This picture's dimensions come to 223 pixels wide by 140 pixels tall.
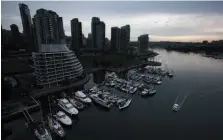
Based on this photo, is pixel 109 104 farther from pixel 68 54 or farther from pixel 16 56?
pixel 16 56

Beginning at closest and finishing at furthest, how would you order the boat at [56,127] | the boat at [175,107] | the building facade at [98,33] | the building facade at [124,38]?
the boat at [56,127] < the boat at [175,107] < the building facade at [124,38] < the building facade at [98,33]

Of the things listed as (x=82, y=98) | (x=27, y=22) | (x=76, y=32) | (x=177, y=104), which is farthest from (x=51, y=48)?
(x=76, y=32)

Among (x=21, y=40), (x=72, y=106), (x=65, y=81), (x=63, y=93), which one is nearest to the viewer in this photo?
(x=72, y=106)

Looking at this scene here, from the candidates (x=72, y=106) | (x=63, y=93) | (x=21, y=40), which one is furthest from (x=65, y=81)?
(x=21, y=40)

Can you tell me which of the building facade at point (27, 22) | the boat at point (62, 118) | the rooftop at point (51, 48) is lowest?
the boat at point (62, 118)

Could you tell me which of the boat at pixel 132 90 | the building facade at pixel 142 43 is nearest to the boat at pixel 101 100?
the boat at pixel 132 90

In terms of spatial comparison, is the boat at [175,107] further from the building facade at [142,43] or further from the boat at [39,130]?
the building facade at [142,43]
